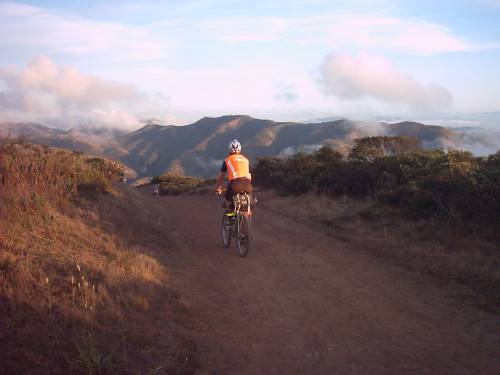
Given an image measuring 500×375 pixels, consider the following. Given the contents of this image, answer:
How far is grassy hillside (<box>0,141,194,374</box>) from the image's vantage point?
13.1ft

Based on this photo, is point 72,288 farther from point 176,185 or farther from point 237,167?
point 176,185

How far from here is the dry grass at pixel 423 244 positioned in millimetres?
7304

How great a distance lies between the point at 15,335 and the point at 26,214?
12.9 ft

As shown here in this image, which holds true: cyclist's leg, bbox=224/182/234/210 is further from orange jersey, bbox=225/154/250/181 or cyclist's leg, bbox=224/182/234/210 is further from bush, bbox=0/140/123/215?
bush, bbox=0/140/123/215

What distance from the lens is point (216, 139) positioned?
139125mm

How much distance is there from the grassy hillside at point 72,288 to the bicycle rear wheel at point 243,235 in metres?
1.62

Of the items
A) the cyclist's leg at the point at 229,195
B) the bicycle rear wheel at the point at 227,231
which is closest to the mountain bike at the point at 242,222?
the cyclist's leg at the point at 229,195

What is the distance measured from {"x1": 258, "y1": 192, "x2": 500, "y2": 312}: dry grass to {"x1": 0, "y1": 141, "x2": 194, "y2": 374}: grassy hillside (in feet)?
14.7

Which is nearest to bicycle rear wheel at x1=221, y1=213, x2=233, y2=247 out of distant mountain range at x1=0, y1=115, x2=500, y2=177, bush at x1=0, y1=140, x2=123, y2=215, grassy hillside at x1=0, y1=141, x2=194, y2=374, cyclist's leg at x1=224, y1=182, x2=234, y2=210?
cyclist's leg at x1=224, y1=182, x2=234, y2=210

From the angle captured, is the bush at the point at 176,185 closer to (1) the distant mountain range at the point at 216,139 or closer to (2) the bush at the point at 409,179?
(2) the bush at the point at 409,179

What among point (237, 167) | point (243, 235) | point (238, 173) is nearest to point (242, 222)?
point (243, 235)

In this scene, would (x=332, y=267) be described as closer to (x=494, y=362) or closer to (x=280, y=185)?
(x=494, y=362)

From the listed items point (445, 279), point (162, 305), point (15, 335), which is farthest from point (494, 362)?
point (15, 335)

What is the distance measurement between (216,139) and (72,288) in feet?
443
